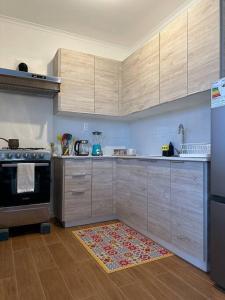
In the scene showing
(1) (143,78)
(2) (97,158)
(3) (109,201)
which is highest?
(1) (143,78)

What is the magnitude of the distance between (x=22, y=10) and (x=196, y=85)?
2.27 meters

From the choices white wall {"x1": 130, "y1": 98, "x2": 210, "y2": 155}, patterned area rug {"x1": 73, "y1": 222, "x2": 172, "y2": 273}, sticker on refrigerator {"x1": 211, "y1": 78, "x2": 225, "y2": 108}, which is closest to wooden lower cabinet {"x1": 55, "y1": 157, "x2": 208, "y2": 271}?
patterned area rug {"x1": 73, "y1": 222, "x2": 172, "y2": 273}

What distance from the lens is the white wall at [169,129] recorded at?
7.43ft

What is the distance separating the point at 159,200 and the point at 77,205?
1070mm

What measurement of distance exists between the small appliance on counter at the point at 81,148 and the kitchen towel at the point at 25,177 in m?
0.75

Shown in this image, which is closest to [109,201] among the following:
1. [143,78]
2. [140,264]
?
[140,264]

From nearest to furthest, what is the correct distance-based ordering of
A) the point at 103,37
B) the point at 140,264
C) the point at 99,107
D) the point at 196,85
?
1. the point at 140,264
2. the point at 196,85
3. the point at 99,107
4. the point at 103,37

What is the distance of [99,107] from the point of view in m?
3.00

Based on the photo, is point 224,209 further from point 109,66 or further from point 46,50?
point 46,50

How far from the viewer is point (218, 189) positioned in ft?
4.75

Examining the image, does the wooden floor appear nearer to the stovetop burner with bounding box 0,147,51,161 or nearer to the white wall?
the stovetop burner with bounding box 0,147,51,161

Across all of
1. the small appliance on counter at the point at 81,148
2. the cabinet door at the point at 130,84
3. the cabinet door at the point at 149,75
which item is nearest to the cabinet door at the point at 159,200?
the cabinet door at the point at 149,75

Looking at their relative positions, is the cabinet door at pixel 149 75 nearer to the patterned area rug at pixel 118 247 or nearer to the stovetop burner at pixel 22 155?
the stovetop burner at pixel 22 155

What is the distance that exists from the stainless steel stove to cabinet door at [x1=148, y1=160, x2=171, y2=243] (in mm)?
1182
